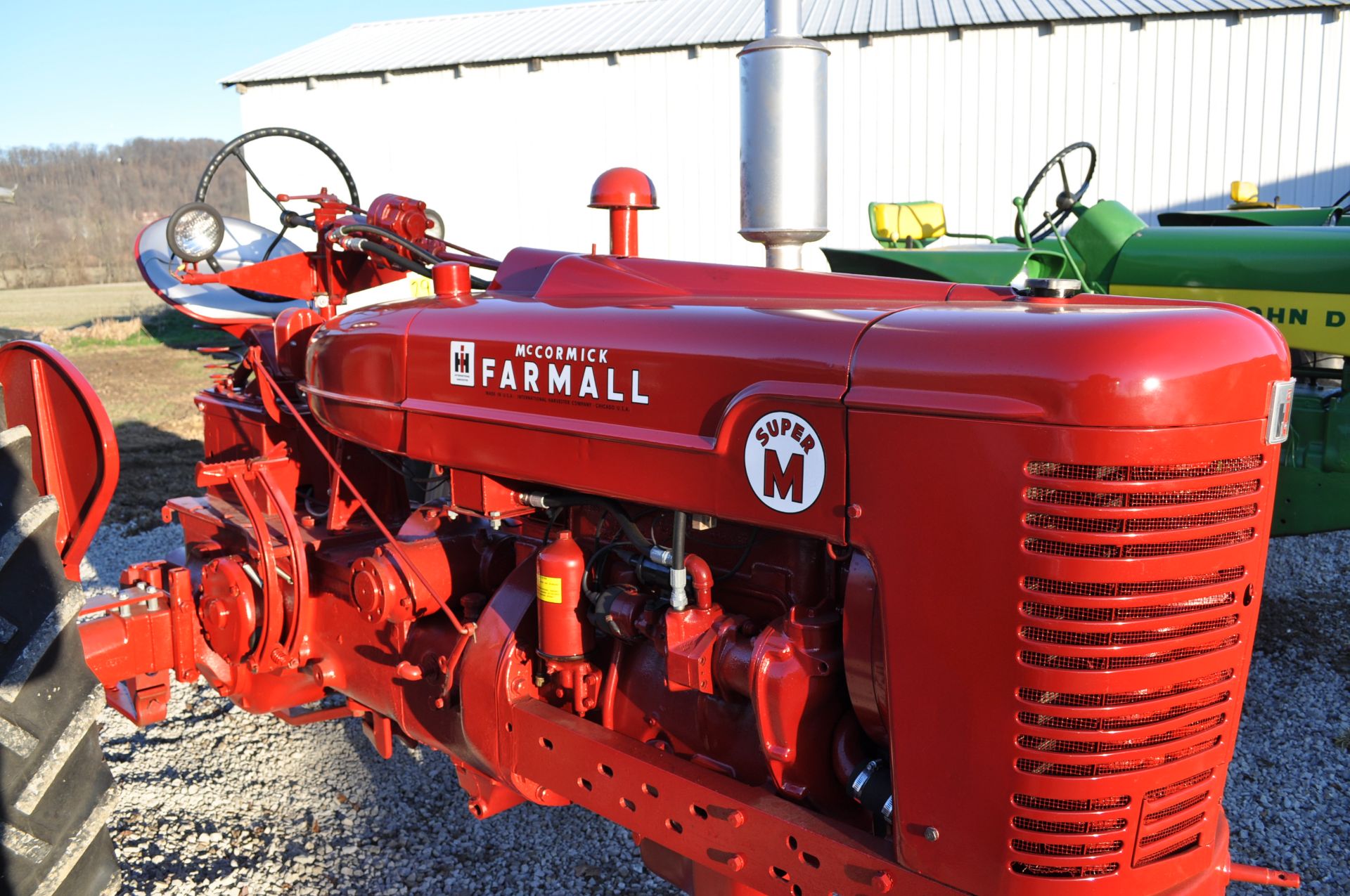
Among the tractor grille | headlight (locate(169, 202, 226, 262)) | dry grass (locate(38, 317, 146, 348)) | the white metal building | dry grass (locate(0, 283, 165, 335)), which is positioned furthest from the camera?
dry grass (locate(0, 283, 165, 335))

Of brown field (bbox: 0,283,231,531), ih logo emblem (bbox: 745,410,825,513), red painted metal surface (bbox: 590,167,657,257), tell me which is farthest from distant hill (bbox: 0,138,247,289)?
ih logo emblem (bbox: 745,410,825,513)

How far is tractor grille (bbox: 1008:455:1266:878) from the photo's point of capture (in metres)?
1.35

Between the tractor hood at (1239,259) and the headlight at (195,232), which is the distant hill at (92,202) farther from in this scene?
the tractor hood at (1239,259)

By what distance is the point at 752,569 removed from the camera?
189 cm

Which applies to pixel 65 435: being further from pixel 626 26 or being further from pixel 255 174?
pixel 626 26

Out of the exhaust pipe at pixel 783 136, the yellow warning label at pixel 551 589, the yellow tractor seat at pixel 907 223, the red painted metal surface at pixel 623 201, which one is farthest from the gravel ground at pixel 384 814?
the yellow tractor seat at pixel 907 223

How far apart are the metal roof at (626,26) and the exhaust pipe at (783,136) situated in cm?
869

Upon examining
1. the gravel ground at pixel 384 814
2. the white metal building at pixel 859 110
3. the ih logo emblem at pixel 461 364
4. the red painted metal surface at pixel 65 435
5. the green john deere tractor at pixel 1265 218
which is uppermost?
the white metal building at pixel 859 110

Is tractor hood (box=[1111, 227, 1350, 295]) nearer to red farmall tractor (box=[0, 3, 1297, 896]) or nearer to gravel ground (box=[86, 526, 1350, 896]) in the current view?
gravel ground (box=[86, 526, 1350, 896])

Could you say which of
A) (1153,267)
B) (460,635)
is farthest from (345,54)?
(460,635)

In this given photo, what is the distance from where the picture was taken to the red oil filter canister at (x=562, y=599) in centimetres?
210

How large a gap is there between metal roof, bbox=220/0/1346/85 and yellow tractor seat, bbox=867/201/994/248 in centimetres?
553

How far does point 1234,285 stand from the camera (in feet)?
13.4

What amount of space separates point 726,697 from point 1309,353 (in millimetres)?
3338
